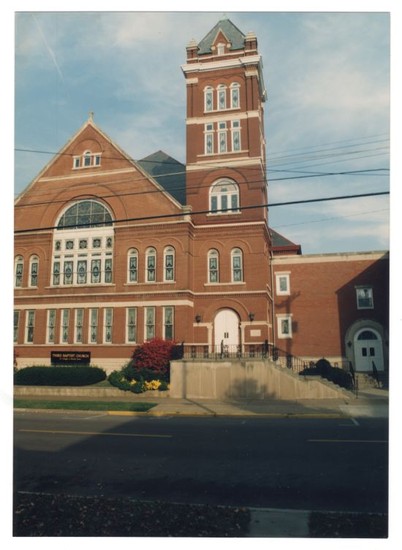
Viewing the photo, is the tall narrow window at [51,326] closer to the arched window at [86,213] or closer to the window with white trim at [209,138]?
Result: the arched window at [86,213]

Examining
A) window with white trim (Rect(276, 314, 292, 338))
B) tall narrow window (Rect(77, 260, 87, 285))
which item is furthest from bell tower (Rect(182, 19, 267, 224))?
tall narrow window (Rect(77, 260, 87, 285))

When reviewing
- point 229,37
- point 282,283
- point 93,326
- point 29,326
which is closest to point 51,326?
point 29,326

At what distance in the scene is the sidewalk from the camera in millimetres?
17375

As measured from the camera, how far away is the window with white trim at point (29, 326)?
93.0ft

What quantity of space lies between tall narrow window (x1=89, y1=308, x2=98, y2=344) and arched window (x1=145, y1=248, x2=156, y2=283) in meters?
4.07

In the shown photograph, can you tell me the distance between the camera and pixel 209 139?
2888 centimetres

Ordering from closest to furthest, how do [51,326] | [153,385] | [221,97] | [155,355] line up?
[153,385], [155,355], [51,326], [221,97]

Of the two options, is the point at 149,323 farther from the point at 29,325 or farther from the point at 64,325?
the point at 29,325

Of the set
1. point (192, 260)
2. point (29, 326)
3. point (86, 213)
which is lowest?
point (29, 326)

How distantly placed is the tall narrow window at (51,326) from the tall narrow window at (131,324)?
17.0 feet

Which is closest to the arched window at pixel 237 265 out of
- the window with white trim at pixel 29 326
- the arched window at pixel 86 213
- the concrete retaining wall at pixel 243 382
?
the concrete retaining wall at pixel 243 382

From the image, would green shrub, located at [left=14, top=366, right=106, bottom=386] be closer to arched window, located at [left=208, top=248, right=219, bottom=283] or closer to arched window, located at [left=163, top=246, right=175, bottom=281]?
arched window, located at [left=163, top=246, right=175, bottom=281]

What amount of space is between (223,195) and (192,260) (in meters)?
4.72
